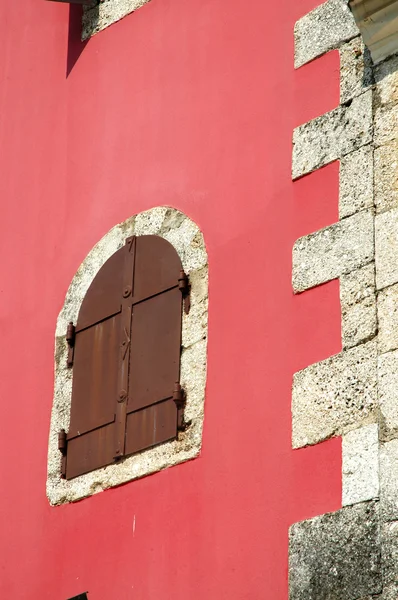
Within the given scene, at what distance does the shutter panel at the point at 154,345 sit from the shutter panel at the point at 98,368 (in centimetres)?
8

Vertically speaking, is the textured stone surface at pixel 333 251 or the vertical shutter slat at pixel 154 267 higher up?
the vertical shutter slat at pixel 154 267

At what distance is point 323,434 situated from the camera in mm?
5199

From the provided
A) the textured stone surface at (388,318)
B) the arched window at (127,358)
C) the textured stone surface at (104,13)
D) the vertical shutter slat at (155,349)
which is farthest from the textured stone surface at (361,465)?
the textured stone surface at (104,13)

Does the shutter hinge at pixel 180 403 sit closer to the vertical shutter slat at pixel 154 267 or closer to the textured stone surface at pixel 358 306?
the vertical shutter slat at pixel 154 267

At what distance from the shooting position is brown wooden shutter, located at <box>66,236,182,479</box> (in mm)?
5980

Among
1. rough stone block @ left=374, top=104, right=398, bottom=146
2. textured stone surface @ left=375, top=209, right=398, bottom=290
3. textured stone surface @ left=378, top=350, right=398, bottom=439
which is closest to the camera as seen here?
textured stone surface @ left=378, top=350, right=398, bottom=439

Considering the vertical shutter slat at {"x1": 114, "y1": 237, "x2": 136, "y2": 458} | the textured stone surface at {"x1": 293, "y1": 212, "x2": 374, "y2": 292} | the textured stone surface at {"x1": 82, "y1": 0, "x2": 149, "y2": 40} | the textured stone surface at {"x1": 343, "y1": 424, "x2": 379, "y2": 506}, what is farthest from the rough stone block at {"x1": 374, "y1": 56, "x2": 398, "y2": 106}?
the textured stone surface at {"x1": 82, "y1": 0, "x2": 149, "y2": 40}

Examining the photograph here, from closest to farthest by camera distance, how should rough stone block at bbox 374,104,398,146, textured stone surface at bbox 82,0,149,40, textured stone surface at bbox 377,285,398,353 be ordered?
textured stone surface at bbox 377,285,398,353
rough stone block at bbox 374,104,398,146
textured stone surface at bbox 82,0,149,40

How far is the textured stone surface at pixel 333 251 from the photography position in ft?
17.6

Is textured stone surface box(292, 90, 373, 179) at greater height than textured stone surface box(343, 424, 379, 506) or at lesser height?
greater

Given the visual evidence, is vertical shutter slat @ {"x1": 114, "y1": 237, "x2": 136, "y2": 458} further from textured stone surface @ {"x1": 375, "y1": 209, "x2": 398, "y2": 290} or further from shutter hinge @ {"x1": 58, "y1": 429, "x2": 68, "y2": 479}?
textured stone surface @ {"x1": 375, "y1": 209, "x2": 398, "y2": 290}

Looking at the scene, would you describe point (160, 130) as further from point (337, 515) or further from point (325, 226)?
point (337, 515)

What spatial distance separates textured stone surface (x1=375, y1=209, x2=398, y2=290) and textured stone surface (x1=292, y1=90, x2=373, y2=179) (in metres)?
0.40

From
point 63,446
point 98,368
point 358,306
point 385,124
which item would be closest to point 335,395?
point 358,306
